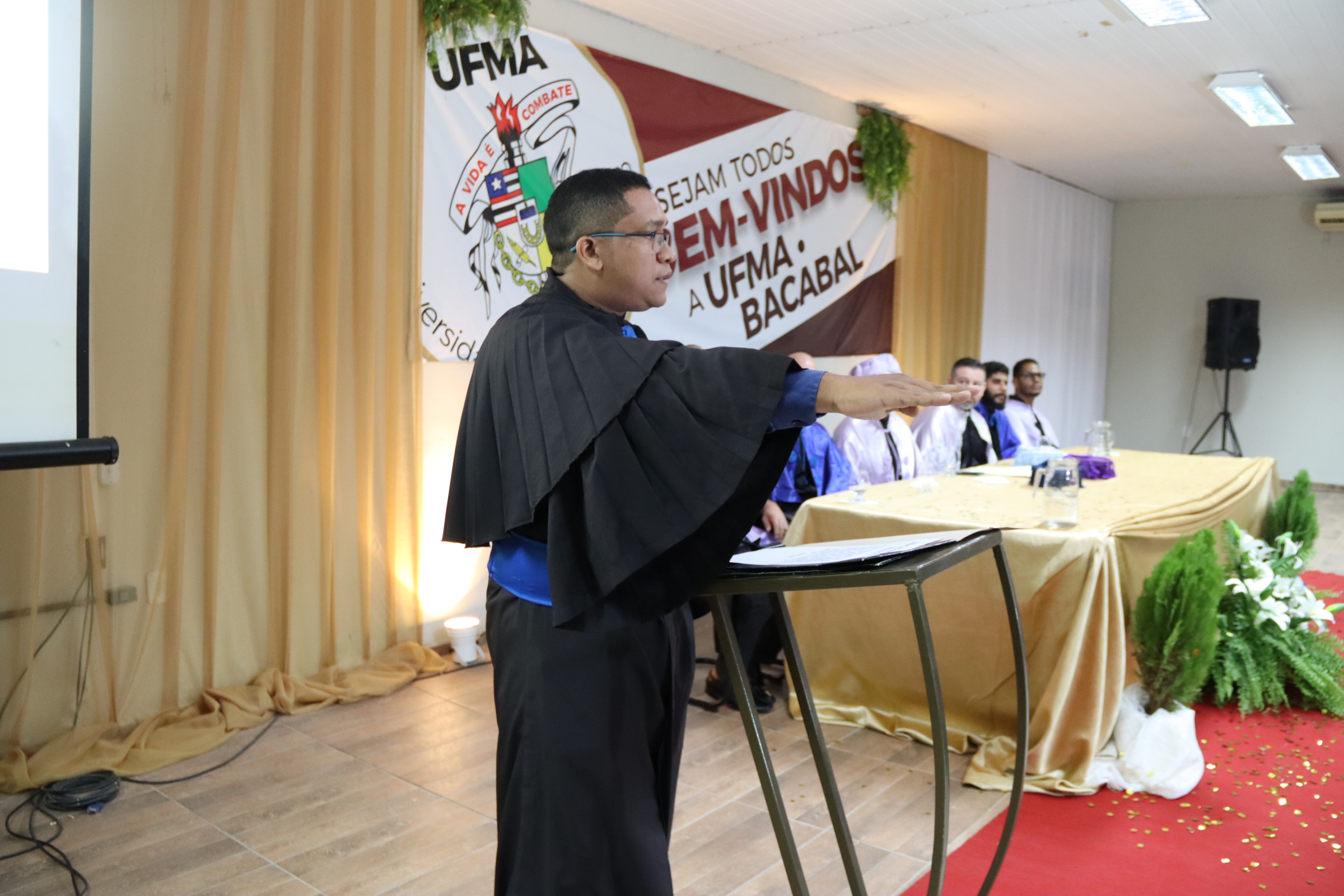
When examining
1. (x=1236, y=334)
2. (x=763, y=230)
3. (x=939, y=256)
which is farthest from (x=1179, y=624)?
(x=1236, y=334)

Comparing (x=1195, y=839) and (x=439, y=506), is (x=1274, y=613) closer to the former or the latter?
(x=1195, y=839)

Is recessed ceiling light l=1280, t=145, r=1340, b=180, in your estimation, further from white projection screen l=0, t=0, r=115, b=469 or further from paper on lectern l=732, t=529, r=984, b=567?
white projection screen l=0, t=0, r=115, b=469

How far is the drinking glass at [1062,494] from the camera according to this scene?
2920 mm

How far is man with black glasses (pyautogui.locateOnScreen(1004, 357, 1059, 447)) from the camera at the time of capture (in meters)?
5.80

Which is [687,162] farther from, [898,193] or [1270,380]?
[1270,380]

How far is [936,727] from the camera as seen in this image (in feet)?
3.91

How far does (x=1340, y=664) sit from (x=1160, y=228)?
8.17 metres

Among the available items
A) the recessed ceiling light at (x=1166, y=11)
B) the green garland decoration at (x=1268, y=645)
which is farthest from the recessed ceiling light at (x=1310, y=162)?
the green garland decoration at (x=1268, y=645)

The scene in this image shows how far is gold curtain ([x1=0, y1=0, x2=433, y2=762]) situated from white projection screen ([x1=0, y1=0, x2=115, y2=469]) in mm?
534

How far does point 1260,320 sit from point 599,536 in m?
10.8

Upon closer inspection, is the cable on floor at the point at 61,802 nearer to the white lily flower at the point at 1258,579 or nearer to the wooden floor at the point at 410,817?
the wooden floor at the point at 410,817

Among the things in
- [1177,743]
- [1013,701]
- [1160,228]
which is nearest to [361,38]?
[1013,701]

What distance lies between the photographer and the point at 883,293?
6.66m

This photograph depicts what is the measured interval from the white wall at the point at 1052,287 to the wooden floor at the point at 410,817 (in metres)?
5.83
